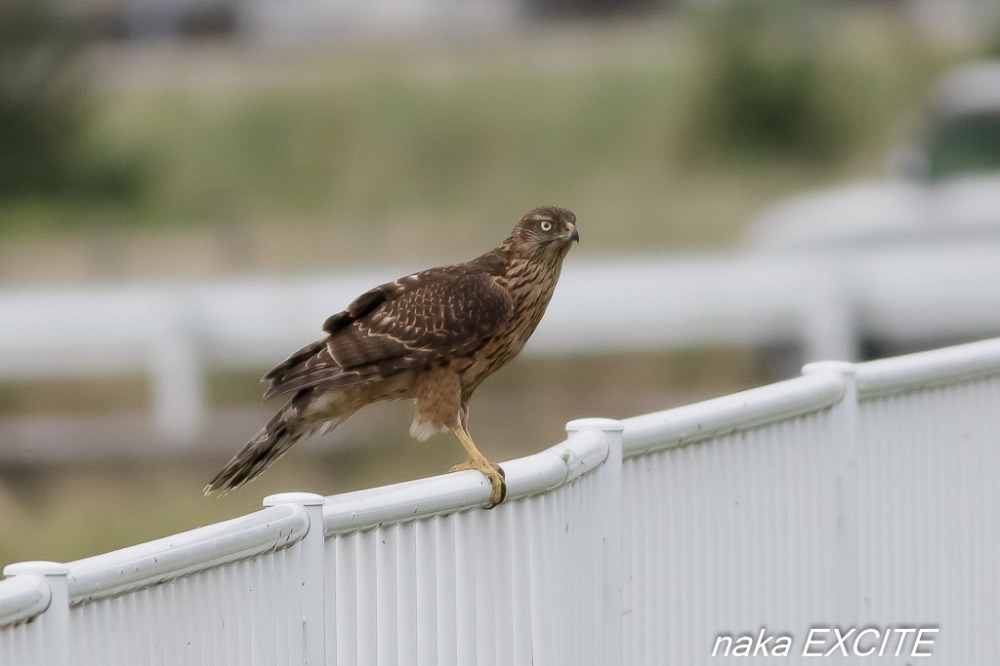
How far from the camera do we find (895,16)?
35.1 m

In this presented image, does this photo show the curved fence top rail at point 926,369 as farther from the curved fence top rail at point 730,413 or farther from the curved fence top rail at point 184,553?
the curved fence top rail at point 184,553

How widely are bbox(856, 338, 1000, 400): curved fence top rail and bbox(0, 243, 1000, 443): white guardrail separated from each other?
554 centimetres

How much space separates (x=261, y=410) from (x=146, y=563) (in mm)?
8487

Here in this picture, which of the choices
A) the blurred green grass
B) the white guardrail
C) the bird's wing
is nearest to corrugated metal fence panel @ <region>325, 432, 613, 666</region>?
the bird's wing

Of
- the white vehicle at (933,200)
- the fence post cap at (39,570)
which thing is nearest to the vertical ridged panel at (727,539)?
the fence post cap at (39,570)

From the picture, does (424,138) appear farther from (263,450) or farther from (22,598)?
(22,598)

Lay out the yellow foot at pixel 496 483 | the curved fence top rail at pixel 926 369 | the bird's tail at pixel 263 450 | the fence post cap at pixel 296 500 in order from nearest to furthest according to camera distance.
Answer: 1. the fence post cap at pixel 296 500
2. the yellow foot at pixel 496 483
3. the curved fence top rail at pixel 926 369
4. the bird's tail at pixel 263 450

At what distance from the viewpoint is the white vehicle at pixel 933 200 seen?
1188 centimetres

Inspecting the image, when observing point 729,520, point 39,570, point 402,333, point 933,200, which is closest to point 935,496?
point 729,520

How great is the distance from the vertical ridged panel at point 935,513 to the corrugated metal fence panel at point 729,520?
0.18 meters

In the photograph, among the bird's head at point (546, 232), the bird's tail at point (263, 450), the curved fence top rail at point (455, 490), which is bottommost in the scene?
the curved fence top rail at point (455, 490)

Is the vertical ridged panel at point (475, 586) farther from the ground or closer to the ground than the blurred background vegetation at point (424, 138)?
closer to the ground

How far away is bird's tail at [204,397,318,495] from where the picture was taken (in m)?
4.66

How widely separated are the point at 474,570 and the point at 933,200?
382 inches
